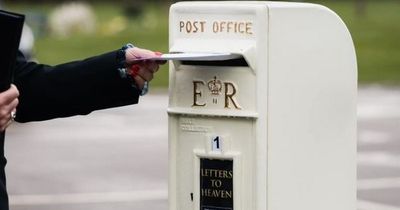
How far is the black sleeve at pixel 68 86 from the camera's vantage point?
4.60 metres

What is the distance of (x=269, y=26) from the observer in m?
4.61

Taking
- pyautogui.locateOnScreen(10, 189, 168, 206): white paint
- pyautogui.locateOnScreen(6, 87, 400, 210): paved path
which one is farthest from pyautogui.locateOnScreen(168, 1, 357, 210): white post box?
pyautogui.locateOnScreen(10, 189, 168, 206): white paint

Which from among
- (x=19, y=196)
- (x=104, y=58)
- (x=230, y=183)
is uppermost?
(x=104, y=58)

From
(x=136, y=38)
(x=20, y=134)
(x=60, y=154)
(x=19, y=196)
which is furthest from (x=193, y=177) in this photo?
(x=136, y=38)

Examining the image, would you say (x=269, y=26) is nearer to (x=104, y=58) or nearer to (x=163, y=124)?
(x=104, y=58)

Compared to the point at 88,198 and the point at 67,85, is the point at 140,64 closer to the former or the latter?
the point at 67,85

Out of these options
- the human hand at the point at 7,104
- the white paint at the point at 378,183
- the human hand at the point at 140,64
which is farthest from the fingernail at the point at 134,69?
the white paint at the point at 378,183

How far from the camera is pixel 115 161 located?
13.2m

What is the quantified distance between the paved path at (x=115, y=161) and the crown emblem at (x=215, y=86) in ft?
18.5

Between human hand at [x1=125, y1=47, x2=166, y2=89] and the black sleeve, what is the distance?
4 cm

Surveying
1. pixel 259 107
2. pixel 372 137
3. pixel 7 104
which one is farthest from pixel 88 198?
pixel 7 104

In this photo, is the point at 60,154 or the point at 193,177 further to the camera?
the point at 60,154

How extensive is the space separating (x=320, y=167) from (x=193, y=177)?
0.46 meters

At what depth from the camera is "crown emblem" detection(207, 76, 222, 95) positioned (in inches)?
183
